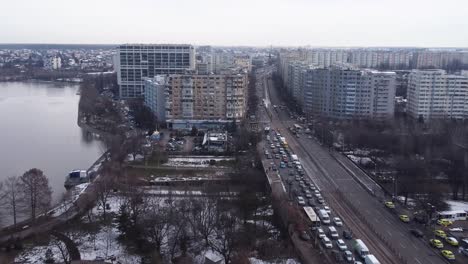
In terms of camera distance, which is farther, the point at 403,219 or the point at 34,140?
the point at 34,140

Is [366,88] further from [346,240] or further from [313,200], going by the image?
[346,240]

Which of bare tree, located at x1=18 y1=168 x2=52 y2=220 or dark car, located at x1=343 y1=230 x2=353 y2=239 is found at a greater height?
bare tree, located at x1=18 y1=168 x2=52 y2=220

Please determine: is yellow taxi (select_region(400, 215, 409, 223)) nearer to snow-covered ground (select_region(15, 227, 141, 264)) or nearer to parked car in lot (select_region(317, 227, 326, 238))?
parked car in lot (select_region(317, 227, 326, 238))

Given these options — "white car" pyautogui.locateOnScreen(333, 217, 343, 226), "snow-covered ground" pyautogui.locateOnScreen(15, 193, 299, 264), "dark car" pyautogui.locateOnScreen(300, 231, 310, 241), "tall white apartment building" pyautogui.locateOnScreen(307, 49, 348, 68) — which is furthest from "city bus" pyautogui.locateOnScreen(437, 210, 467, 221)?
"tall white apartment building" pyautogui.locateOnScreen(307, 49, 348, 68)

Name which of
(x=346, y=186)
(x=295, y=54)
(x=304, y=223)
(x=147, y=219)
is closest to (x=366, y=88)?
(x=346, y=186)

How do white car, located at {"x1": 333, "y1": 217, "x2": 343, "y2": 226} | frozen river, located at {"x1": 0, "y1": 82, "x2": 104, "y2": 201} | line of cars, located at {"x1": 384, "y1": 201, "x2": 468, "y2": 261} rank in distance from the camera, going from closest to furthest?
line of cars, located at {"x1": 384, "y1": 201, "x2": 468, "y2": 261} < white car, located at {"x1": 333, "y1": 217, "x2": 343, "y2": 226} < frozen river, located at {"x1": 0, "y1": 82, "x2": 104, "y2": 201}

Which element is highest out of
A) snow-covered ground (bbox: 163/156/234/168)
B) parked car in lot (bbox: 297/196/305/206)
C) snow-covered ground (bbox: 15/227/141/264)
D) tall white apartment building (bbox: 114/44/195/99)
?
tall white apartment building (bbox: 114/44/195/99)

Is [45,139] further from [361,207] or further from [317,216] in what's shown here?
[361,207]
